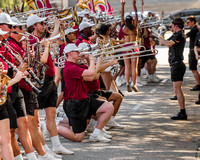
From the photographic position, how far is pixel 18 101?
18.6 ft

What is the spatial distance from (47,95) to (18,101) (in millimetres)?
1049

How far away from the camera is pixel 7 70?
533cm

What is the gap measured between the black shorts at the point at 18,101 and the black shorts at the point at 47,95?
89 centimetres

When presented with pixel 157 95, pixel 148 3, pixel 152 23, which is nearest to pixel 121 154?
pixel 157 95

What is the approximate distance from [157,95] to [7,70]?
7.42m

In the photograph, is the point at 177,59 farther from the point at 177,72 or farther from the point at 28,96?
the point at 28,96

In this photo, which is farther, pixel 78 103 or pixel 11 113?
pixel 78 103

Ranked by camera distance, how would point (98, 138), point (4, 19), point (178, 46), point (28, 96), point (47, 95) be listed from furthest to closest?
point (178, 46) < point (98, 138) < point (47, 95) < point (28, 96) < point (4, 19)

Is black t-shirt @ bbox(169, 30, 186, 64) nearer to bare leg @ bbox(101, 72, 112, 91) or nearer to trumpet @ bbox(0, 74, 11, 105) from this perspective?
bare leg @ bbox(101, 72, 112, 91)

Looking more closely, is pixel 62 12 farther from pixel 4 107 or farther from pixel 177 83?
pixel 4 107

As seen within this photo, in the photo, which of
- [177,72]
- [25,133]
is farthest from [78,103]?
[177,72]

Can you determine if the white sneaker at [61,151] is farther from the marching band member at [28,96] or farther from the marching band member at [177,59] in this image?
the marching band member at [177,59]

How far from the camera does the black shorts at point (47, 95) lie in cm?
666

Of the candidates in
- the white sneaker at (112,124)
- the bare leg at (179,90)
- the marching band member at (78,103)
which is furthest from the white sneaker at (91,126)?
the bare leg at (179,90)
